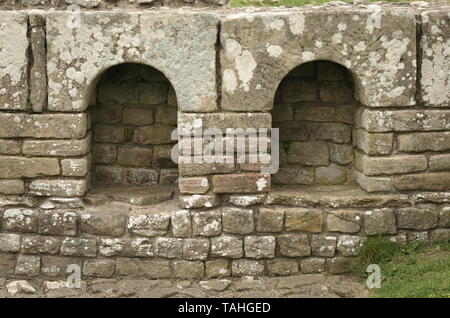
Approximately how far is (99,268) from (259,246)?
1.45 meters

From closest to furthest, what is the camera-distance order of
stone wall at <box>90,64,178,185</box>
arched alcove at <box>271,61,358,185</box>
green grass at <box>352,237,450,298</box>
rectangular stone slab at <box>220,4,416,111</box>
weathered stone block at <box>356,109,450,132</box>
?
green grass at <box>352,237,450,298</box>, rectangular stone slab at <box>220,4,416,111</box>, weathered stone block at <box>356,109,450,132</box>, arched alcove at <box>271,61,358,185</box>, stone wall at <box>90,64,178,185</box>

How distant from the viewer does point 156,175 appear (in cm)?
608

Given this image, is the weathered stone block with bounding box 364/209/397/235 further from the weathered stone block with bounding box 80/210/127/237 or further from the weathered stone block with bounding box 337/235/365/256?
the weathered stone block with bounding box 80/210/127/237

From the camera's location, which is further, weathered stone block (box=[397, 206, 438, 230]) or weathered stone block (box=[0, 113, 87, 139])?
weathered stone block (box=[397, 206, 438, 230])

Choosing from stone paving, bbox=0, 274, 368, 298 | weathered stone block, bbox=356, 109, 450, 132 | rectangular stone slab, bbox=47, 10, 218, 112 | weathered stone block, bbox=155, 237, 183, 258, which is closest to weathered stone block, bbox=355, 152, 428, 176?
weathered stone block, bbox=356, 109, 450, 132

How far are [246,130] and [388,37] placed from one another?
1.44 meters

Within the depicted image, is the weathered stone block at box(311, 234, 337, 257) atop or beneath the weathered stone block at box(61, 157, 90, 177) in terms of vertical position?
beneath

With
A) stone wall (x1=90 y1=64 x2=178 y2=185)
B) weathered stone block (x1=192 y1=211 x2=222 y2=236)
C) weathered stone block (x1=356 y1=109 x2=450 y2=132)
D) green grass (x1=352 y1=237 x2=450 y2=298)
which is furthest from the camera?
stone wall (x1=90 y1=64 x2=178 y2=185)

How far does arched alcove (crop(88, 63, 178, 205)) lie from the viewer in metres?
5.91

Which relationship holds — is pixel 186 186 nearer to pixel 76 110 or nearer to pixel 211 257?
pixel 211 257

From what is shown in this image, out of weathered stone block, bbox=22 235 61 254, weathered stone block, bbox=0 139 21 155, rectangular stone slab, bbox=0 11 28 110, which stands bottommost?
weathered stone block, bbox=22 235 61 254

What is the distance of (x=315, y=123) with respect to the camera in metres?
5.90

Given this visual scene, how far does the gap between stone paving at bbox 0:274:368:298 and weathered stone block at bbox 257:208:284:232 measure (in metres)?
0.45

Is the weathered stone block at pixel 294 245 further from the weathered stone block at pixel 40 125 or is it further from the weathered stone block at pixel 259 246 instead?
the weathered stone block at pixel 40 125
